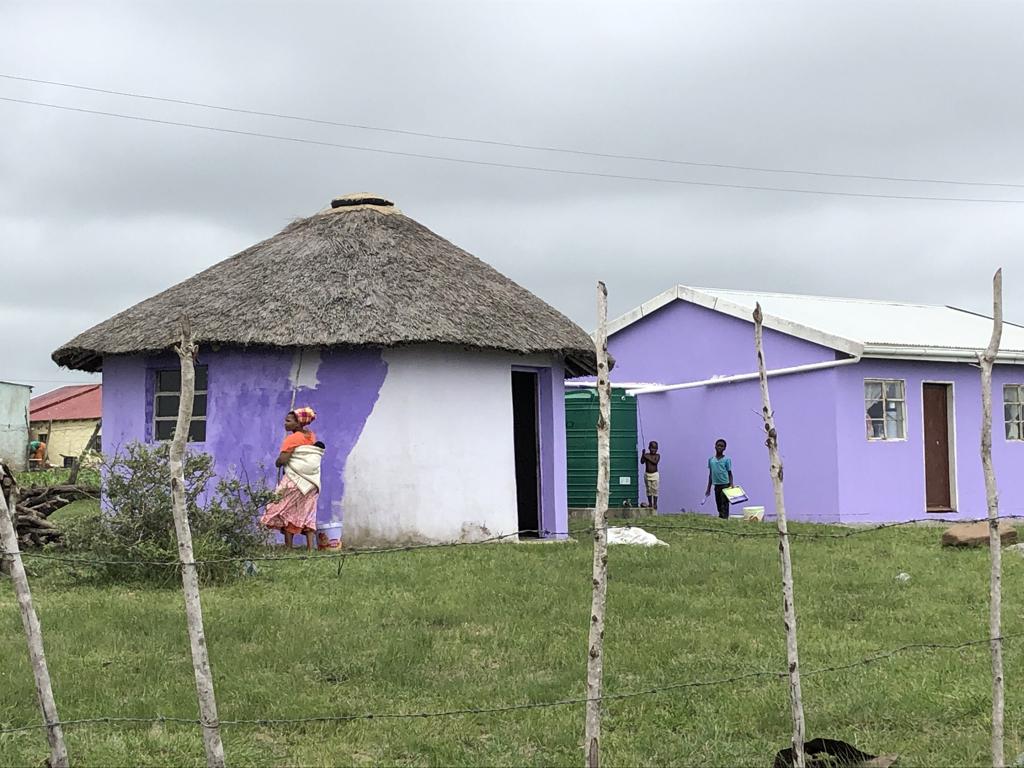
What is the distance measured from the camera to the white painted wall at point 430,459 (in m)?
13.7

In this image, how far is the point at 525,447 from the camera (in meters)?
16.0

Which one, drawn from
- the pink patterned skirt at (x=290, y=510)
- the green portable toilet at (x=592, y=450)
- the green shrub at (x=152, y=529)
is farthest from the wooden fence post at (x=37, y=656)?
the green portable toilet at (x=592, y=450)

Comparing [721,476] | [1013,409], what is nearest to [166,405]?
[721,476]

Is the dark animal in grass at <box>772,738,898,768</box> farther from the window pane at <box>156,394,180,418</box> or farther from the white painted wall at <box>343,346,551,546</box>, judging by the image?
the window pane at <box>156,394,180,418</box>

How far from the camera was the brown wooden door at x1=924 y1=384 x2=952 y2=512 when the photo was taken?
18.8 metres

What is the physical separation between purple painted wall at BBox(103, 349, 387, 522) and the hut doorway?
267 centimetres

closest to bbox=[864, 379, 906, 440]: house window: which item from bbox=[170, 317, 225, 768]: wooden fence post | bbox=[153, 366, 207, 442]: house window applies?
bbox=[153, 366, 207, 442]: house window

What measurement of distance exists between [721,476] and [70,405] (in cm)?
3224

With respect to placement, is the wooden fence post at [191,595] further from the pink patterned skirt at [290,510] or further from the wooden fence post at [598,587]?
the pink patterned skirt at [290,510]

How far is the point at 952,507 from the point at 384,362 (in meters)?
10.4

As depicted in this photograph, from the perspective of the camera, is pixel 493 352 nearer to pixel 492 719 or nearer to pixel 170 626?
pixel 170 626

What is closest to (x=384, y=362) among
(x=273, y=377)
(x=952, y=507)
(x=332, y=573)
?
(x=273, y=377)

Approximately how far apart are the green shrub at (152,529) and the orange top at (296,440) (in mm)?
1514

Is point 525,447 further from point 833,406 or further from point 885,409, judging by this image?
point 885,409
